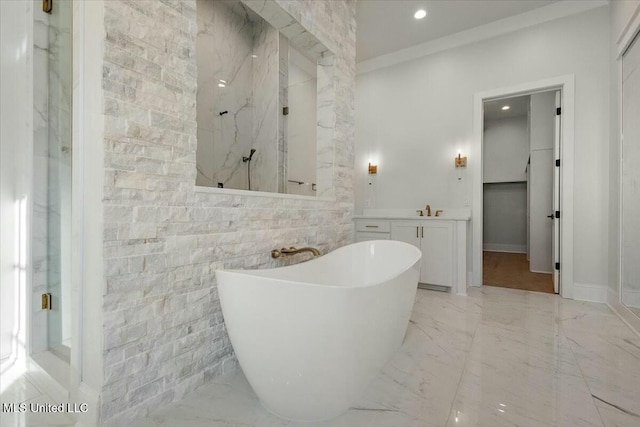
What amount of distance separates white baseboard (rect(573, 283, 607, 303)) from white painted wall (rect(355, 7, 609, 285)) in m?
0.06

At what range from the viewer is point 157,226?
1.25 metres

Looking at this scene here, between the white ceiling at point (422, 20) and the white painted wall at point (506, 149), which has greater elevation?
the white ceiling at point (422, 20)

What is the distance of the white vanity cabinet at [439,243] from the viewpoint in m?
3.13

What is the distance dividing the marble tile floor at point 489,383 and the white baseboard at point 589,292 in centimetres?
58

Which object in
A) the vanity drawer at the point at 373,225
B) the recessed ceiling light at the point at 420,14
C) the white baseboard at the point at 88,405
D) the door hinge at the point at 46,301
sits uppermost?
the recessed ceiling light at the point at 420,14

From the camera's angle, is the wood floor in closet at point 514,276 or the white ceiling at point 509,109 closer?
the wood floor in closet at point 514,276

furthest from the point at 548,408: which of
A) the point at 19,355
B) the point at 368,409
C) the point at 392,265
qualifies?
the point at 19,355

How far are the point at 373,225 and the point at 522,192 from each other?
→ 15.9 feet

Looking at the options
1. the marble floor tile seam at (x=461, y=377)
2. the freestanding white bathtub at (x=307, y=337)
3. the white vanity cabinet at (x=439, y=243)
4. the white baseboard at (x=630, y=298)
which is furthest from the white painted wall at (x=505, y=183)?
the freestanding white bathtub at (x=307, y=337)

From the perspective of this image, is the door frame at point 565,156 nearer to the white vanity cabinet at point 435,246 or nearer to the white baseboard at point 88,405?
the white vanity cabinet at point 435,246

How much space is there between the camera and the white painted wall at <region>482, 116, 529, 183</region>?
6.18 metres

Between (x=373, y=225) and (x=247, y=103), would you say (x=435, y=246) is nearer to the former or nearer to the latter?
(x=373, y=225)

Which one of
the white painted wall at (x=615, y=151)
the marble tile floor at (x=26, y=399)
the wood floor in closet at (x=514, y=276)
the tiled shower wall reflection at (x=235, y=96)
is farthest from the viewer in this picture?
the wood floor in closet at (x=514, y=276)

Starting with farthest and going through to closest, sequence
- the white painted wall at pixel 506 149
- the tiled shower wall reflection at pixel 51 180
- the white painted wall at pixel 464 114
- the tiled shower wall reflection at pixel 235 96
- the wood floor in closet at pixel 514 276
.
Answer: the white painted wall at pixel 506 149, the wood floor in closet at pixel 514 276, the white painted wall at pixel 464 114, the tiled shower wall reflection at pixel 235 96, the tiled shower wall reflection at pixel 51 180
